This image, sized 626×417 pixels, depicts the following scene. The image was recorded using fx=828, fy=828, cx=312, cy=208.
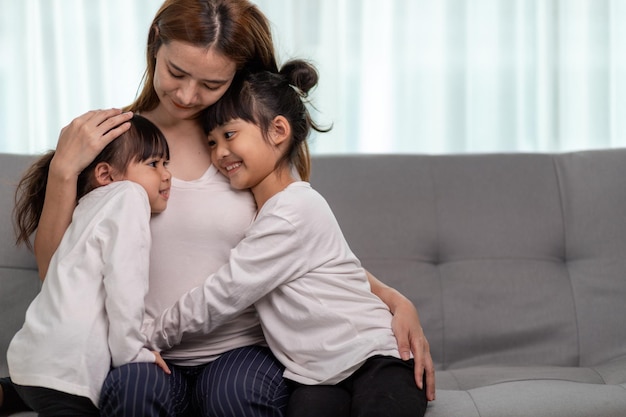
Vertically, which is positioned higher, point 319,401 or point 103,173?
point 103,173

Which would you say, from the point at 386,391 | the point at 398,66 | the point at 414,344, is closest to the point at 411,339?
the point at 414,344

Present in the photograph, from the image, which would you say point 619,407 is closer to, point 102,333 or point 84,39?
point 102,333

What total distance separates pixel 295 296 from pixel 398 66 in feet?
4.60

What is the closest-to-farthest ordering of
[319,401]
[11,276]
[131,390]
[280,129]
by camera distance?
1. [131,390]
2. [319,401]
3. [280,129]
4. [11,276]

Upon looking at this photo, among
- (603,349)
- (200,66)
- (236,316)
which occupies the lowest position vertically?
(603,349)

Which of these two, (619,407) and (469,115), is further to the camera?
(469,115)

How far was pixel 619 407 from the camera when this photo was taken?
5.17 feet

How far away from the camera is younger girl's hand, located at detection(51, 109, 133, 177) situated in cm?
160

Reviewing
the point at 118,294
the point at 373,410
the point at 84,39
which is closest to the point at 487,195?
the point at 373,410

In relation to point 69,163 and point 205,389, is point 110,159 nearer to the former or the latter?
point 69,163

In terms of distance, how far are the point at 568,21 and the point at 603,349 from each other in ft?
4.14

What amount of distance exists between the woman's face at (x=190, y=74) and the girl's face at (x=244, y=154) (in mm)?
77

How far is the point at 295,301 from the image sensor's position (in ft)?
Answer: 5.26

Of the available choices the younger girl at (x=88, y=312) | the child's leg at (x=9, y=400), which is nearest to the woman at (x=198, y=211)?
the younger girl at (x=88, y=312)
